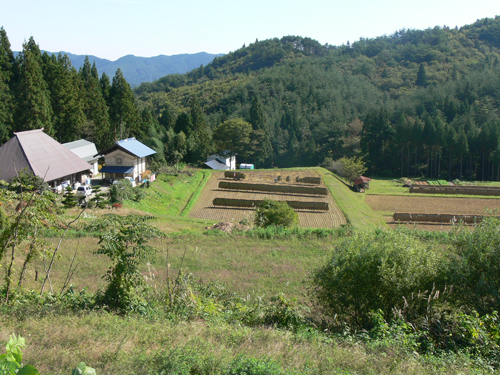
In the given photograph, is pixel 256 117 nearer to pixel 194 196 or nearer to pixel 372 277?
pixel 194 196

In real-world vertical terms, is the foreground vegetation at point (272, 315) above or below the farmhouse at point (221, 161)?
below

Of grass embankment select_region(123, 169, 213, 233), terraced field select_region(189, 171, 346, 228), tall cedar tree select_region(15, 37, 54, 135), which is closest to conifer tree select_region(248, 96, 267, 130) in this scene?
terraced field select_region(189, 171, 346, 228)

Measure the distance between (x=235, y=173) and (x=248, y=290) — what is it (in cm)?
3261

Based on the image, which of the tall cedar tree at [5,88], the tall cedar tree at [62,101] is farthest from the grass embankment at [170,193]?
the tall cedar tree at [5,88]

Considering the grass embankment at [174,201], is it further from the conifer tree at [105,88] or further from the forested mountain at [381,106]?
the conifer tree at [105,88]

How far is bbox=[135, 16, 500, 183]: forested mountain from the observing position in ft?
186

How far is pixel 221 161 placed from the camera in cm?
5253

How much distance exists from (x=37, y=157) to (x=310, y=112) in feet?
228

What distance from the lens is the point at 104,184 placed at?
32.0 meters

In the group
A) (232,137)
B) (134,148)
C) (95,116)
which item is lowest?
(134,148)

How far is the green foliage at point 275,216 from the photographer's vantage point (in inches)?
862


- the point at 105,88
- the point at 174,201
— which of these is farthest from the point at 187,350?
the point at 105,88

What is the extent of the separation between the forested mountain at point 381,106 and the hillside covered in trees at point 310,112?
0.21 metres

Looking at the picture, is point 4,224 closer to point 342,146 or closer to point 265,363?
point 265,363
